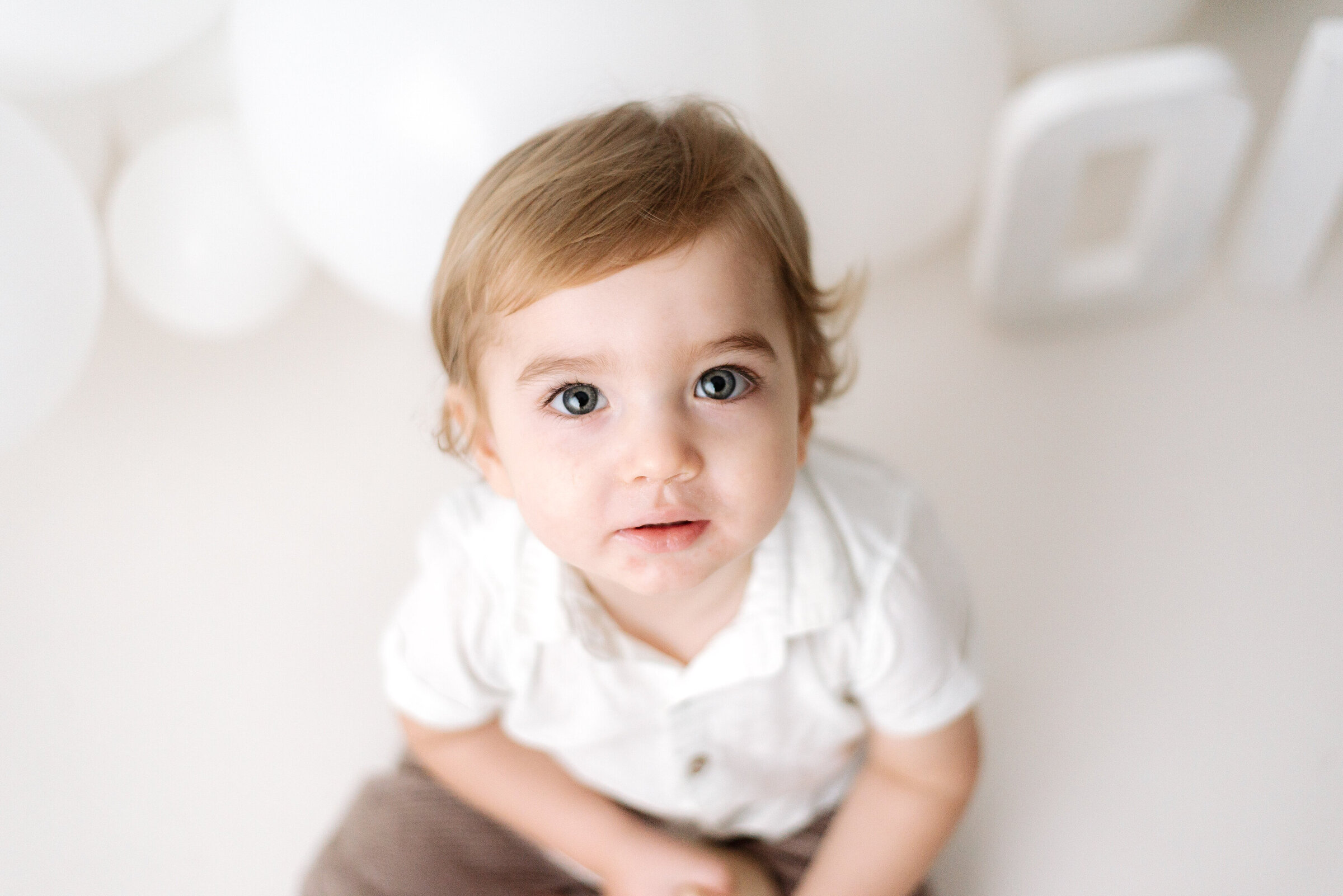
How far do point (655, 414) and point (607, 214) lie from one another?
11 cm

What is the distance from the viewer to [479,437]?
0.72 meters

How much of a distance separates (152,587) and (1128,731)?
0.94 metres

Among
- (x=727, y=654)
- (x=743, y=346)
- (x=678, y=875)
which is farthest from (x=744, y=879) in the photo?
(x=743, y=346)

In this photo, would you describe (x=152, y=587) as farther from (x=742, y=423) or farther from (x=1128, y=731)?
(x=1128, y=731)

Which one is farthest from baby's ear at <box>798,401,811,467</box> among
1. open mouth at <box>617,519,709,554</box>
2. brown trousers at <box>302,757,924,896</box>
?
brown trousers at <box>302,757,924,896</box>

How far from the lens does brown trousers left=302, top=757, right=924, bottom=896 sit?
2.79 feet

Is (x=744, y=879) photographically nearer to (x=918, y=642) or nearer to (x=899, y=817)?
(x=899, y=817)

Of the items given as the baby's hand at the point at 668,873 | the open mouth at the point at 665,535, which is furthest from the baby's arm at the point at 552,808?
the open mouth at the point at 665,535

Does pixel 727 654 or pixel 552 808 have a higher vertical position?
pixel 727 654

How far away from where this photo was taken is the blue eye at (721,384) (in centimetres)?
63

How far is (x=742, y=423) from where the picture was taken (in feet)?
2.06

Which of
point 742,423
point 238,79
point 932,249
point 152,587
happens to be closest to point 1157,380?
point 932,249

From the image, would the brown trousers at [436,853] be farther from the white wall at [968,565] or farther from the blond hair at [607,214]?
the blond hair at [607,214]

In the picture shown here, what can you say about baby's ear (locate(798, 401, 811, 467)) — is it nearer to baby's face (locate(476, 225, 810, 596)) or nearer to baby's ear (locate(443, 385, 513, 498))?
baby's face (locate(476, 225, 810, 596))
